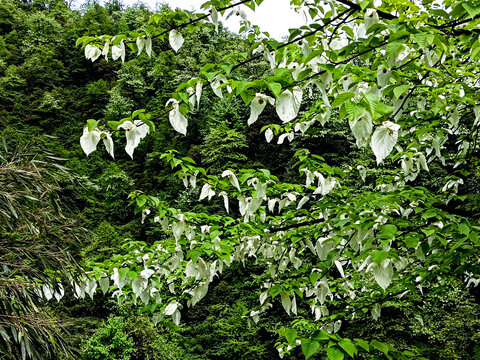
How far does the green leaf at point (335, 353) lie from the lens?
0.94m

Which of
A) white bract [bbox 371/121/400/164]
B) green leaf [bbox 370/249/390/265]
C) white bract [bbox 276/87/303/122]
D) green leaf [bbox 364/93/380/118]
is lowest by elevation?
green leaf [bbox 370/249/390/265]

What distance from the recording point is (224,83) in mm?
1185

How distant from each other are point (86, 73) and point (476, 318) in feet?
67.2

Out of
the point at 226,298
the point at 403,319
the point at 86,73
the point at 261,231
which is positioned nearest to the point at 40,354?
the point at 261,231

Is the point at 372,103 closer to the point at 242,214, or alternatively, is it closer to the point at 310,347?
the point at 310,347

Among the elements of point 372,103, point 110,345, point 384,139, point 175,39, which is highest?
point 175,39

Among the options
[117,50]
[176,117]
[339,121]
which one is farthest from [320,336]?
[117,50]

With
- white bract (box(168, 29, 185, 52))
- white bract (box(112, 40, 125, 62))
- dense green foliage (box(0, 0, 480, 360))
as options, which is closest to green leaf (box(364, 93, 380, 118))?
dense green foliage (box(0, 0, 480, 360))

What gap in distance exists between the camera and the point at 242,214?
73.4 inches

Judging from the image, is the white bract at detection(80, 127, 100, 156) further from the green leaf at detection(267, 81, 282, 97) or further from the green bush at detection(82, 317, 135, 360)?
the green bush at detection(82, 317, 135, 360)

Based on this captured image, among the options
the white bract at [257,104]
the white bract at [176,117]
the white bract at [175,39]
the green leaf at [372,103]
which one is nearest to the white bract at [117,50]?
the white bract at [175,39]

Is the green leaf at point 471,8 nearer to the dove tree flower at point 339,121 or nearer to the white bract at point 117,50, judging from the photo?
the dove tree flower at point 339,121

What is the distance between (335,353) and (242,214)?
99 cm

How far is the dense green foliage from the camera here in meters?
1.40
